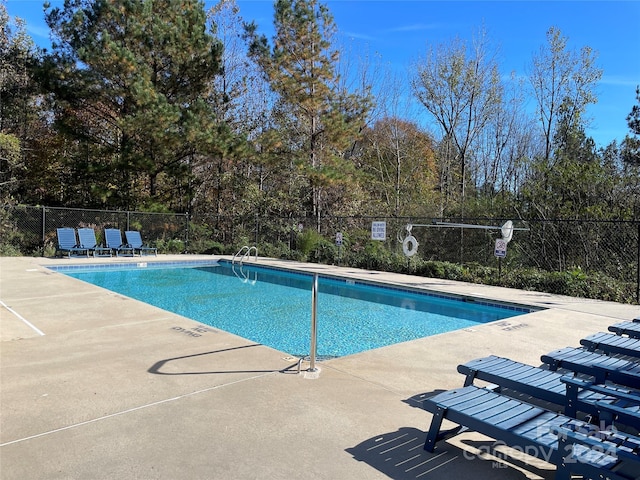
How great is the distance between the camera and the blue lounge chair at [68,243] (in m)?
12.8

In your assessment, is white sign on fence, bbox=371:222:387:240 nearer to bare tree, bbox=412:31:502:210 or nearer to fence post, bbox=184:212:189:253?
bare tree, bbox=412:31:502:210

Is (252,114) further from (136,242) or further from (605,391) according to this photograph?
(605,391)

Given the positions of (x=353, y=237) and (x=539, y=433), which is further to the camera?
(x=353, y=237)

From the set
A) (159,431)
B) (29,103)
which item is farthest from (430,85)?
(159,431)

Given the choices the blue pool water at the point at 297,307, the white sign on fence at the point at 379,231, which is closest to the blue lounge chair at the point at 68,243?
the blue pool water at the point at 297,307

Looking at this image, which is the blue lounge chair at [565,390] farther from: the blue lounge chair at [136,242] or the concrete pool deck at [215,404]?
the blue lounge chair at [136,242]

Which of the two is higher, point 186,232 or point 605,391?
point 186,232

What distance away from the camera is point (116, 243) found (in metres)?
13.8

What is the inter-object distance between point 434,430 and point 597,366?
110cm

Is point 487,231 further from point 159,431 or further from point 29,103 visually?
point 29,103

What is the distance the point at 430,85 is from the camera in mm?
17141

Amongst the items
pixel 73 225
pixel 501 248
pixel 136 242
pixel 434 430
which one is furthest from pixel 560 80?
pixel 73 225

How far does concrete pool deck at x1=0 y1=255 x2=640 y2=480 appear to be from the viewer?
2.13 metres

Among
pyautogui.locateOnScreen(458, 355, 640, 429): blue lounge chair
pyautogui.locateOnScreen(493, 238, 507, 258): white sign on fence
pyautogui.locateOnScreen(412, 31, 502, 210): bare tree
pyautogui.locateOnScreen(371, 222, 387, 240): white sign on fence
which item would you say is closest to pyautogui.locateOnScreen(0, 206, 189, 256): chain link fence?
pyautogui.locateOnScreen(371, 222, 387, 240): white sign on fence
